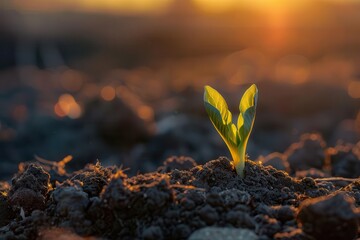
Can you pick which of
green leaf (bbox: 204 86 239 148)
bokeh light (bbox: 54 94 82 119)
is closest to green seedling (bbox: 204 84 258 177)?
green leaf (bbox: 204 86 239 148)

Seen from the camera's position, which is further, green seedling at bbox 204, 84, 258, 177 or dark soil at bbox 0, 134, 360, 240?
green seedling at bbox 204, 84, 258, 177

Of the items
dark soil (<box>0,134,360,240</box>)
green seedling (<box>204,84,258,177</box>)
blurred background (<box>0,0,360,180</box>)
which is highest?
blurred background (<box>0,0,360,180</box>)

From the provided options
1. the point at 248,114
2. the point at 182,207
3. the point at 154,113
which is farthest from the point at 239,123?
the point at 154,113

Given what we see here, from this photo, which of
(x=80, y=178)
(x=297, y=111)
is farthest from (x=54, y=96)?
(x=80, y=178)

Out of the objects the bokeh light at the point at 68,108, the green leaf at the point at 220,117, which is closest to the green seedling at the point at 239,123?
the green leaf at the point at 220,117

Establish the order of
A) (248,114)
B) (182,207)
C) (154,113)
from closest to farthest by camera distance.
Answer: (182,207)
(248,114)
(154,113)

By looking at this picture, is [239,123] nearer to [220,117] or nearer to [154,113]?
[220,117]

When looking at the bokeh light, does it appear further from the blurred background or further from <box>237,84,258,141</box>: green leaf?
<box>237,84,258,141</box>: green leaf
